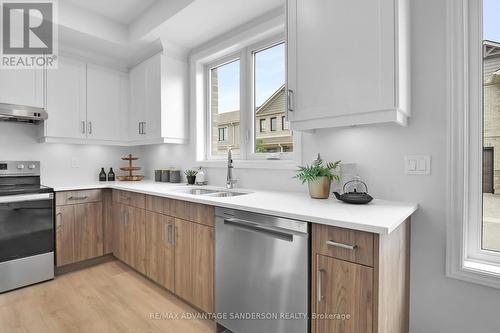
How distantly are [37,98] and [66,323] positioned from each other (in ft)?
7.34

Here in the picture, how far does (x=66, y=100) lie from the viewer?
3.01 m

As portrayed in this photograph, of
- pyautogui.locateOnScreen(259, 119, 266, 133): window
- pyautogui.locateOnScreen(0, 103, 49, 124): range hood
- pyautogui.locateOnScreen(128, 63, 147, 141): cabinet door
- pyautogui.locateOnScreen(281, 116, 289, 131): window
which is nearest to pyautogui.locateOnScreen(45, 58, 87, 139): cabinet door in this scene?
pyautogui.locateOnScreen(0, 103, 49, 124): range hood

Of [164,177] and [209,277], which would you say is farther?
[164,177]

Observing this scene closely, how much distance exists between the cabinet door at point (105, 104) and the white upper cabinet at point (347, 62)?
2.62 metres

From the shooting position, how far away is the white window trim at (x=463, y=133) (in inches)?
56.2

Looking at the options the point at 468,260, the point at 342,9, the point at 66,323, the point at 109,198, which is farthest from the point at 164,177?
the point at 468,260

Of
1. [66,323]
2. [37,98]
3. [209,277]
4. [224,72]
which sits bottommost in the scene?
[66,323]

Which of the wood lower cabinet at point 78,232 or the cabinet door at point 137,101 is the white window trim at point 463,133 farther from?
the wood lower cabinet at point 78,232

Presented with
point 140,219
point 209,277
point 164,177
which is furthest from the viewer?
point 164,177

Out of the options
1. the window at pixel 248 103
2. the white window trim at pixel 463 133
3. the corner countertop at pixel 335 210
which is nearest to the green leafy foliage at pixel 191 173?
the window at pixel 248 103

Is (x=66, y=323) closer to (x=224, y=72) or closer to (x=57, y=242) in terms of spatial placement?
(x=57, y=242)

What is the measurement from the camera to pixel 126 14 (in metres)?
2.75

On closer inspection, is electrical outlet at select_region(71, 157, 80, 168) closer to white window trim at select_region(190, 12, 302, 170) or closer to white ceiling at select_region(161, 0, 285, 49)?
white window trim at select_region(190, 12, 302, 170)

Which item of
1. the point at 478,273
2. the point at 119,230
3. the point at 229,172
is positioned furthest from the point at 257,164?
the point at 119,230
